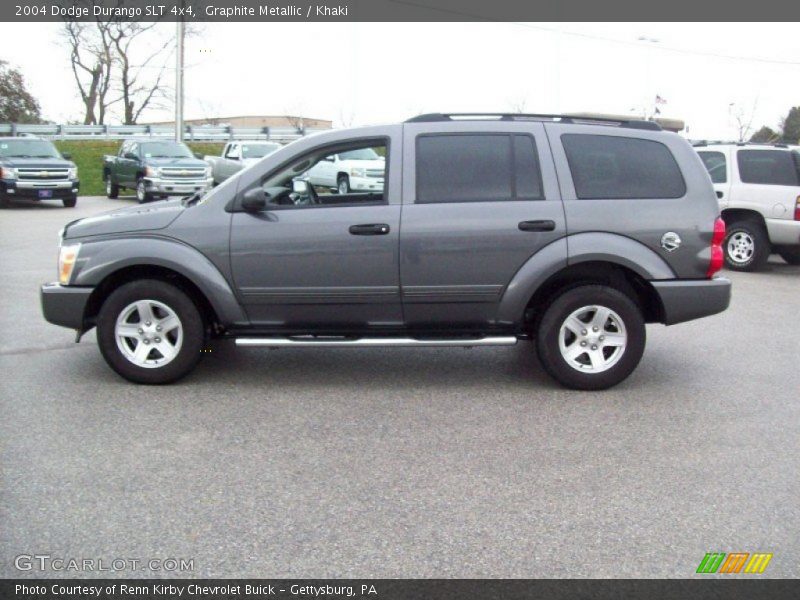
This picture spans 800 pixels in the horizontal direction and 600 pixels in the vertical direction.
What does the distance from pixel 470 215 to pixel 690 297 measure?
1727 millimetres

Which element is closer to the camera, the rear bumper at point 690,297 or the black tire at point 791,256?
the rear bumper at point 690,297

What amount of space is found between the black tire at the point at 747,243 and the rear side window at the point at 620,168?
7554 millimetres

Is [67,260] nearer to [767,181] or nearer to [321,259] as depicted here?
[321,259]

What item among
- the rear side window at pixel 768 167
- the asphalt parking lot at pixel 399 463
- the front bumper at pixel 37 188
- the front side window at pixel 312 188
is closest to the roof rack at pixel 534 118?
the front side window at pixel 312 188

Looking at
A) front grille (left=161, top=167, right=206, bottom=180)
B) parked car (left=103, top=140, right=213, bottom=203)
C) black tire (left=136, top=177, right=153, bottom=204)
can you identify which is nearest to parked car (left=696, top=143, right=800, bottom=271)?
parked car (left=103, top=140, right=213, bottom=203)

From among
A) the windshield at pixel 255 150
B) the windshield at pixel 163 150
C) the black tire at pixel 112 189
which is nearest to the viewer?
the windshield at pixel 163 150

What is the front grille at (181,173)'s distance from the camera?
24.2 meters

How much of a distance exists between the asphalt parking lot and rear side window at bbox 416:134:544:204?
1.45 m

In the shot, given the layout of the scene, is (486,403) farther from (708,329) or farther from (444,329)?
(708,329)

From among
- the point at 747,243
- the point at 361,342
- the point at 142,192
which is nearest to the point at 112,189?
the point at 142,192

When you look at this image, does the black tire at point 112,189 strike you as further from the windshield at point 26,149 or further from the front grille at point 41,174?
the front grille at point 41,174

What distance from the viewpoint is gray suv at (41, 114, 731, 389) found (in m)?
6.21

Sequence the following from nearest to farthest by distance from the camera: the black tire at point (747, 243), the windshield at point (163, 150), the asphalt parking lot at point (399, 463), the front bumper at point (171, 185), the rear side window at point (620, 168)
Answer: the asphalt parking lot at point (399, 463), the rear side window at point (620, 168), the black tire at point (747, 243), the front bumper at point (171, 185), the windshield at point (163, 150)

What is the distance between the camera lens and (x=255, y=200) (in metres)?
6.14
